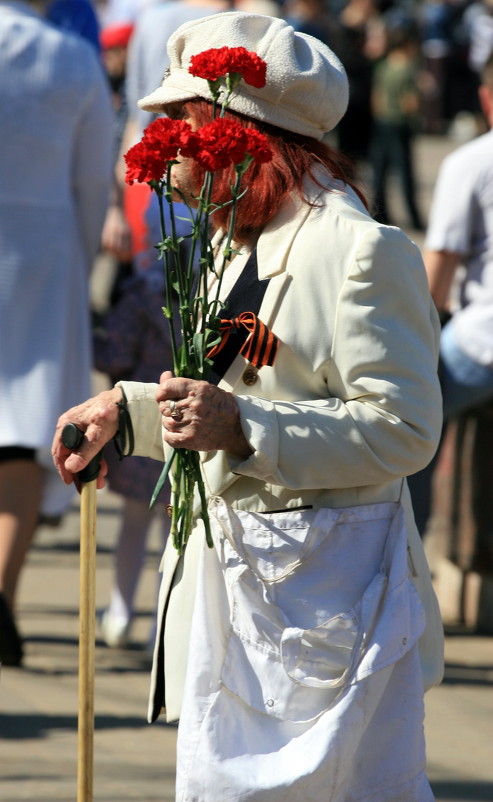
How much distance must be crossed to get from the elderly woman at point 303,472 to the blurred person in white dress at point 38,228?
212 cm

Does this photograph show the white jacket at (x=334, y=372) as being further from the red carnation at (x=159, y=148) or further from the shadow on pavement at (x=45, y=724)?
the shadow on pavement at (x=45, y=724)

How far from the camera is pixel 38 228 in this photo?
4.71m

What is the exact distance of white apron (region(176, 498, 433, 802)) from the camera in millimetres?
2395

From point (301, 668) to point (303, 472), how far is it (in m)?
0.33

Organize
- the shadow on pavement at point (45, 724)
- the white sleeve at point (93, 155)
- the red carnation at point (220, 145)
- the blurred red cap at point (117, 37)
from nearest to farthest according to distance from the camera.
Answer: the red carnation at point (220, 145)
the shadow on pavement at point (45, 724)
the white sleeve at point (93, 155)
the blurred red cap at point (117, 37)

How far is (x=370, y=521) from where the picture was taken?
8.27 feet

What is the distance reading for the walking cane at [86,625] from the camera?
252 cm

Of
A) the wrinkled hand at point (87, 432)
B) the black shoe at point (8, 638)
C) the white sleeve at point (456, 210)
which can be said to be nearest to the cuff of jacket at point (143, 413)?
the wrinkled hand at point (87, 432)

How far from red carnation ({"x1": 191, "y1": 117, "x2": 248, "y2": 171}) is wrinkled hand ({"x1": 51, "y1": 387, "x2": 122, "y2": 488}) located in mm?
540

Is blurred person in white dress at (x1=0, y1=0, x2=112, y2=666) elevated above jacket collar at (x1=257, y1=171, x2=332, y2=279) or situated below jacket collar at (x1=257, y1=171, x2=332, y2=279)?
below

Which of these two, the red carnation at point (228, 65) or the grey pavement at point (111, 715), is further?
the grey pavement at point (111, 715)

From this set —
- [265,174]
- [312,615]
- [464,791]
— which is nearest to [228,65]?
[265,174]

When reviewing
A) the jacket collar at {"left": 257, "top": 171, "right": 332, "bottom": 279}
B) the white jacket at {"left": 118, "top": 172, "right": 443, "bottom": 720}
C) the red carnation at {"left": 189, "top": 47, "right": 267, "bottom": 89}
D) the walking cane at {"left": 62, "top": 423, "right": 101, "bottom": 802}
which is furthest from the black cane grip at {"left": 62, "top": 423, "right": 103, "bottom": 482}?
the red carnation at {"left": 189, "top": 47, "right": 267, "bottom": 89}

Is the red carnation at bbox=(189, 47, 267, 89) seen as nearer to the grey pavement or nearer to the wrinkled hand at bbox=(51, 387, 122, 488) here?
the wrinkled hand at bbox=(51, 387, 122, 488)
